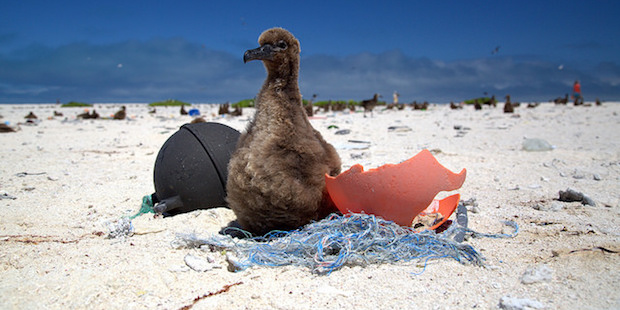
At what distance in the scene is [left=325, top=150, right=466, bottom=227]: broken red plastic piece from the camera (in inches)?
123

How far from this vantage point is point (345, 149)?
8.68 meters

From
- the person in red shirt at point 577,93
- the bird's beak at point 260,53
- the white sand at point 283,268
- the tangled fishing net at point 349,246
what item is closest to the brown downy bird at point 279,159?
the bird's beak at point 260,53

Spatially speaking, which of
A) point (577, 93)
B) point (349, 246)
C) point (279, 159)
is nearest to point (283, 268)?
point (349, 246)

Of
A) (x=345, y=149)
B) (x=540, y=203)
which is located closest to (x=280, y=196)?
(x=540, y=203)

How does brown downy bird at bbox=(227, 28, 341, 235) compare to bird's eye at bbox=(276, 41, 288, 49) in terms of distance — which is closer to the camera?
brown downy bird at bbox=(227, 28, 341, 235)

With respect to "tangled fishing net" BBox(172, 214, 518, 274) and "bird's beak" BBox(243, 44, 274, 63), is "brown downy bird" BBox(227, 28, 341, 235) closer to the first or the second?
"bird's beak" BBox(243, 44, 274, 63)

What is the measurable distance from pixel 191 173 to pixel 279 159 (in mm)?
1426

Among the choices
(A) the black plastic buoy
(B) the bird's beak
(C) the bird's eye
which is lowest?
(A) the black plastic buoy

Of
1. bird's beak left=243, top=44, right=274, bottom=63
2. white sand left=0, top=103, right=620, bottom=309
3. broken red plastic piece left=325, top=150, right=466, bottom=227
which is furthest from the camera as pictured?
bird's beak left=243, top=44, right=274, bottom=63

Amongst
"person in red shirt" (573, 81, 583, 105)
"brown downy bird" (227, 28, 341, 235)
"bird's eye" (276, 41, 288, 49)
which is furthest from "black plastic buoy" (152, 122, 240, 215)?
"person in red shirt" (573, 81, 583, 105)

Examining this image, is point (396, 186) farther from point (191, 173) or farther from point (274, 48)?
point (191, 173)

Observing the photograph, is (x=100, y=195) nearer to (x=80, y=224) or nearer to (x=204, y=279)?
(x=80, y=224)

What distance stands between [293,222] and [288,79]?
1.20 meters

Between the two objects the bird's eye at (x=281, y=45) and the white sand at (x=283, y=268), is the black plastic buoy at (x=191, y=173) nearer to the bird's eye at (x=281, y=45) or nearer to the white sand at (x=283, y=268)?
the white sand at (x=283, y=268)
